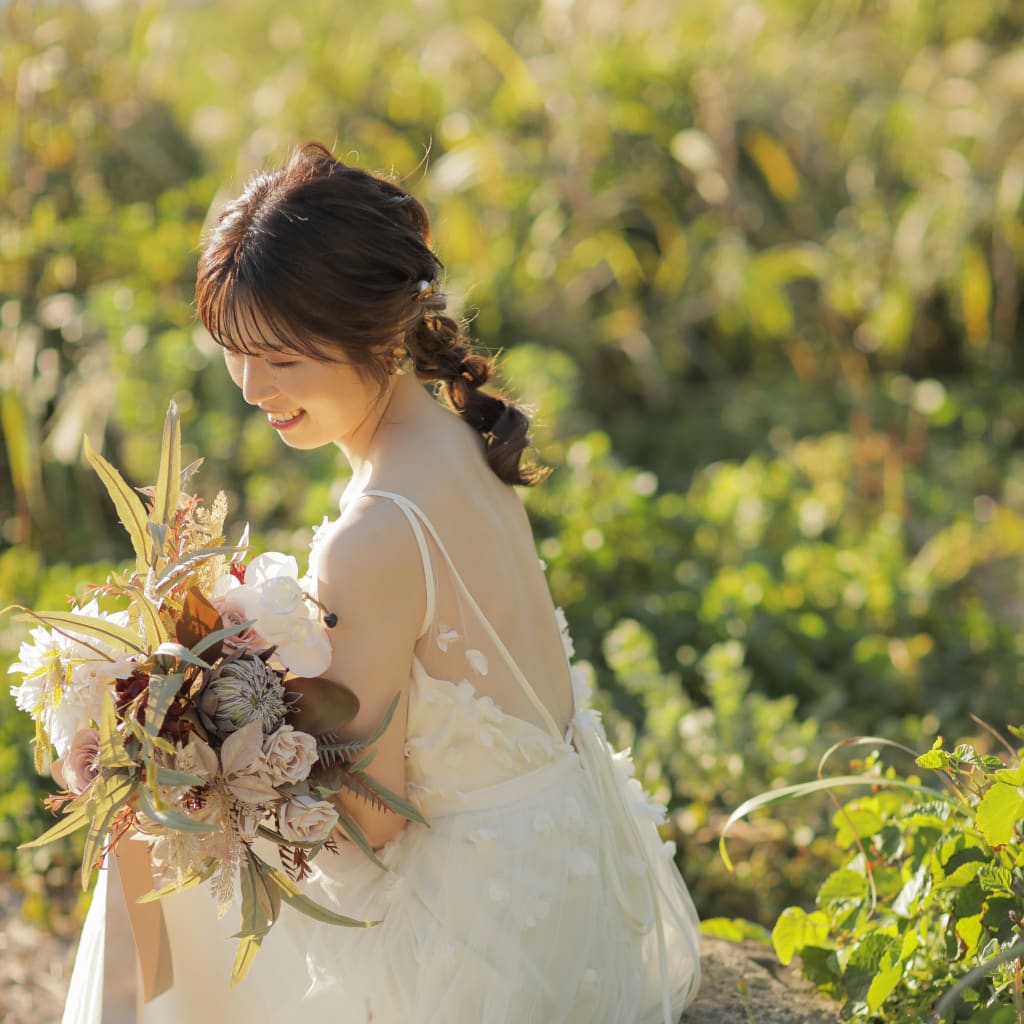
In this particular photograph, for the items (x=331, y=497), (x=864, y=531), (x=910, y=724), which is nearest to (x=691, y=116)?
(x=864, y=531)

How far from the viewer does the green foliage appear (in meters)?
1.80

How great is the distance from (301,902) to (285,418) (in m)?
0.73

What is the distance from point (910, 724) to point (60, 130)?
4306 millimetres

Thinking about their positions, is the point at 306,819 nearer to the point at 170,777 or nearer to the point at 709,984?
the point at 170,777

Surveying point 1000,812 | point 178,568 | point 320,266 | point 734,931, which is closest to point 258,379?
point 320,266

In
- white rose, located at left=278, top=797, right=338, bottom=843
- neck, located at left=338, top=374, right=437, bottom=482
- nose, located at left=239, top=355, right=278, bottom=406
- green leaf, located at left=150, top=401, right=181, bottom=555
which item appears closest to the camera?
white rose, located at left=278, top=797, right=338, bottom=843

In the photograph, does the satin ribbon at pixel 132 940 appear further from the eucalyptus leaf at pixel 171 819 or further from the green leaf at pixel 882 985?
the green leaf at pixel 882 985

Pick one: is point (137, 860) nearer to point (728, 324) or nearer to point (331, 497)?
point (331, 497)

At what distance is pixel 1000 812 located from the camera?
178 centimetres

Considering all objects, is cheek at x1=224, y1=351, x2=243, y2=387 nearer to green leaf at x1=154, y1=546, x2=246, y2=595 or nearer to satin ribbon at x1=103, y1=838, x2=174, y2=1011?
green leaf at x1=154, y1=546, x2=246, y2=595

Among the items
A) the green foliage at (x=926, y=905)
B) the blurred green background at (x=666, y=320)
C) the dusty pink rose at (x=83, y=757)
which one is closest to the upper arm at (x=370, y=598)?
the dusty pink rose at (x=83, y=757)

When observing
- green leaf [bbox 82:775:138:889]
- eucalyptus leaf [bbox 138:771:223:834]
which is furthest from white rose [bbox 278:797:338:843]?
green leaf [bbox 82:775:138:889]

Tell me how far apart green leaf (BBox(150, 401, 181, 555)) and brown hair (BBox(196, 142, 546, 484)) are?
182 millimetres

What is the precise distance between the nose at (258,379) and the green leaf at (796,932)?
1.30 meters
